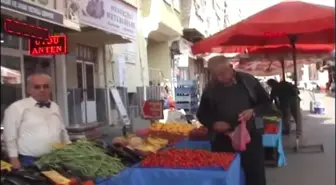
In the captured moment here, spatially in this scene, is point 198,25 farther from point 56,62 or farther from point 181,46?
point 56,62

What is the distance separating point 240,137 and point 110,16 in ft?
11.9

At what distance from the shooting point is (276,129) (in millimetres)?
6660

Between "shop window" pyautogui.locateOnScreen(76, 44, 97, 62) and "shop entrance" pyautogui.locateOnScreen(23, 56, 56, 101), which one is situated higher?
"shop window" pyautogui.locateOnScreen(76, 44, 97, 62)

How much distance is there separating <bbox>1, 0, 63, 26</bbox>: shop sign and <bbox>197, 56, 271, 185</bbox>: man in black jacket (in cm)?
107

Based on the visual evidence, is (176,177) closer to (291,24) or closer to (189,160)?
(189,160)

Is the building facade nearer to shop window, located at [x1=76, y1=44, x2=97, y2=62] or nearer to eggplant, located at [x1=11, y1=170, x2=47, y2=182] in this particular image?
shop window, located at [x1=76, y1=44, x2=97, y2=62]

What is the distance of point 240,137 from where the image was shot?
135 inches

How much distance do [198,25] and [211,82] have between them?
44cm

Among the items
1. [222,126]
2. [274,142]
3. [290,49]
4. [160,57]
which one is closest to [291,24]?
[290,49]

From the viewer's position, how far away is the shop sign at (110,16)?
5707 millimetres

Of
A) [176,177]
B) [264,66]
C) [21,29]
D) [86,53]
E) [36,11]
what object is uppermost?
[86,53]

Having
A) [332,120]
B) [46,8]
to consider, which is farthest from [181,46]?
[332,120]

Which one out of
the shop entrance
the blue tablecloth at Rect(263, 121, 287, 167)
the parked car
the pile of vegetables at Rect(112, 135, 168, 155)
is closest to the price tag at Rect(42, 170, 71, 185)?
the shop entrance

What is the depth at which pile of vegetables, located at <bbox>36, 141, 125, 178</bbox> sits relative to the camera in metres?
3.12
